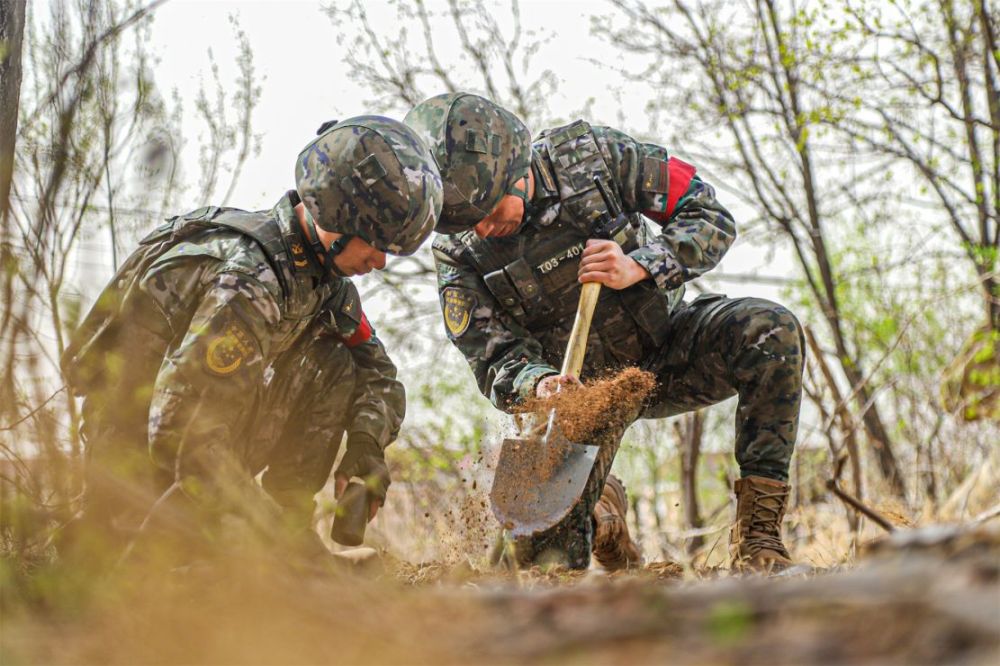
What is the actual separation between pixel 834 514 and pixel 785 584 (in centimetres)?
633

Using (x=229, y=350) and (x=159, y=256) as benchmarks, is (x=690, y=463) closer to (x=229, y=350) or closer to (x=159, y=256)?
(x=159, y=256)

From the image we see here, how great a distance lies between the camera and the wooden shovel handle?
3525mm

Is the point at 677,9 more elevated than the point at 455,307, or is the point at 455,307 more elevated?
the point at 677,9

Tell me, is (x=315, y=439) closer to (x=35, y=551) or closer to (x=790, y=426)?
(x=35, y=551)

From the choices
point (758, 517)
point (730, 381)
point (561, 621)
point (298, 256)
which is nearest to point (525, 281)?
point (730, 381)

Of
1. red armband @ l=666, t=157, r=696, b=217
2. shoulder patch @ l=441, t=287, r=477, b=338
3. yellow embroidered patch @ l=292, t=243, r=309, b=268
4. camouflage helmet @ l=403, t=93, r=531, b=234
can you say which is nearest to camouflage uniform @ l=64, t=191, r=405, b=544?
yellow embroidered patch @ l=292, t=243, r=309, b=268

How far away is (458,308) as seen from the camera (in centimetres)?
399

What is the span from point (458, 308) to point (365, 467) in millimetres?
829

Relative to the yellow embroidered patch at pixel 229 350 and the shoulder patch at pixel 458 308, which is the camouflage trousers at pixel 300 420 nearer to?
the shoulder patch at pixel 458 308

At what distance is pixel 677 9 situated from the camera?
8531mm

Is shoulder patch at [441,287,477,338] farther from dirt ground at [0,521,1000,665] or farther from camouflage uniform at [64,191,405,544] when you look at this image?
dirt ground at [0,521,1000,665]

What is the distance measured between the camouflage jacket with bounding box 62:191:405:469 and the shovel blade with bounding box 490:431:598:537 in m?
0.56

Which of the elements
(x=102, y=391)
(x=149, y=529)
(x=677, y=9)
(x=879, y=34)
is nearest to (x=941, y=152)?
(x=879, y=34)

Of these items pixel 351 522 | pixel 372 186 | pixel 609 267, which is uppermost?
pixel 372 186
